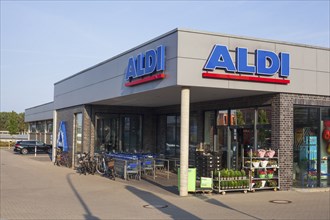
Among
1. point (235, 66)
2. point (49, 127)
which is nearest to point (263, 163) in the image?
point (235, 66)

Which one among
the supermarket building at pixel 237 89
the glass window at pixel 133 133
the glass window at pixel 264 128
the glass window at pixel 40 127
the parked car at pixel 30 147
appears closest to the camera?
the supermarket building at pixel 237 89

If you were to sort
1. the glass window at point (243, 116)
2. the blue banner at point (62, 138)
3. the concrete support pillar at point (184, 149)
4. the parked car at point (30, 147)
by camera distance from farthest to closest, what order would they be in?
1. the parked car at point (30, 147)
2. the blue banner at point (62, 138)
3. the glass window at point (243, 116)
4. the concrete support pillar at point (184, 149)

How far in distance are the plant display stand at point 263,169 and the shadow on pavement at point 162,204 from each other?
3.71 m

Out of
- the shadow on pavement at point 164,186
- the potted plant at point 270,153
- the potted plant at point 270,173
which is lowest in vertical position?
the shadow on pavement at point 164,186

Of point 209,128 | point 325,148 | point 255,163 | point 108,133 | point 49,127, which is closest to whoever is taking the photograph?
point 255,163

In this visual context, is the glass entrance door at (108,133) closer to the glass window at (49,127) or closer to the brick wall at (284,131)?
the brick wall at (284,131)

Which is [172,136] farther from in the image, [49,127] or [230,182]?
[49,127]

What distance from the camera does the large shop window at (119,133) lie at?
25573 millimetres

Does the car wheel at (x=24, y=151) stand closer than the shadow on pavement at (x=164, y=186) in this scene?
No

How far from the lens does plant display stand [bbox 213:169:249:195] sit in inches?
604

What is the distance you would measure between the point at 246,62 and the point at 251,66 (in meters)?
0.25

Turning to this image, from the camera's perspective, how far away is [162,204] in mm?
12914

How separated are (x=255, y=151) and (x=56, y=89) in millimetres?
18765

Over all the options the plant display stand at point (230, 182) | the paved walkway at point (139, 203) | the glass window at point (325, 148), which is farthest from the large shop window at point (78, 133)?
the glass window at point (325, 148)
